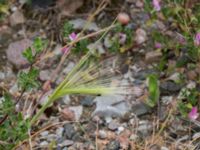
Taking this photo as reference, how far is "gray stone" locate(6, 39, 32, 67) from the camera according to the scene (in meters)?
3.01

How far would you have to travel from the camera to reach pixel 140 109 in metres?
2.73

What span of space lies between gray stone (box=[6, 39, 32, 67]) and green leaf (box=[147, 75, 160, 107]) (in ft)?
2.14

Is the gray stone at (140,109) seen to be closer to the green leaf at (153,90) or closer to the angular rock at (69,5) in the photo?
the green leaf at (153,90)

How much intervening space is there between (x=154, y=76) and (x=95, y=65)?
293 millimetres

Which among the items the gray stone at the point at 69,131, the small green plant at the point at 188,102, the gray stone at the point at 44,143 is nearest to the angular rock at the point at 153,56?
the small green plant at the point at 188,102

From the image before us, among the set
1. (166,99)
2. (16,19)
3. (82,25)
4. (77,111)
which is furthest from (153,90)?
(16,19)

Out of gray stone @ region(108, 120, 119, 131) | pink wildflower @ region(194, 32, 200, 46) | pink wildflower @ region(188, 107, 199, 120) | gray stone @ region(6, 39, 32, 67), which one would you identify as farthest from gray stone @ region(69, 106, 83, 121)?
pink wildflower @ region(194, 32, 200, 46)

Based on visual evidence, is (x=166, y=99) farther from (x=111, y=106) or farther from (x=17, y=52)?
(x=17, y=52)

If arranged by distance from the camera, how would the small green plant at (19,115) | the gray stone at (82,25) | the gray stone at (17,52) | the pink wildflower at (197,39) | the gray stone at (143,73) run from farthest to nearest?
the gray stone at (82,25) < the gray stone at (17,52) < the gray stone at (143,73) < the pink wildflower at (197,39) < the small green plant at (19,115)

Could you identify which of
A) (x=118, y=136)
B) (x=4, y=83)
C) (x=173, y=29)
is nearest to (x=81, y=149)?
(x=118, y=136)

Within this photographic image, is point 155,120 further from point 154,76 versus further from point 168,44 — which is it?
point 168,44

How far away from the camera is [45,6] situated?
3.22 metres

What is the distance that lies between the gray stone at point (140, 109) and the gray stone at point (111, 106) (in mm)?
29

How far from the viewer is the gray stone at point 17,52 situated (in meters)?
3.01
